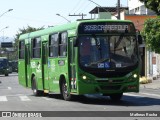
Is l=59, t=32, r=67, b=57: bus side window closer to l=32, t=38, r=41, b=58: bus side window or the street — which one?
the street

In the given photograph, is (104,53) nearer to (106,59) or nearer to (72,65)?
(106,59)

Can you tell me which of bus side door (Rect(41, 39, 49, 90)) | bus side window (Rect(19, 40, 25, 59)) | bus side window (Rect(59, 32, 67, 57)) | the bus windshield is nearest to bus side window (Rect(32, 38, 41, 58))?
bus side door (Rect(41, 39, 49, 90))

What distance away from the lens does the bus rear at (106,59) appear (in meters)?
19.3

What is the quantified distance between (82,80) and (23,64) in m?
9.63

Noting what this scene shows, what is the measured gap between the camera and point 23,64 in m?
28.4

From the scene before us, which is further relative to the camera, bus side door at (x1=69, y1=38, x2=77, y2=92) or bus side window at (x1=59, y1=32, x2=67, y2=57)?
bus side window at (x1=59, y1=32, x2=67, y2=57)

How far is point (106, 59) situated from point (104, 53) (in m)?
0.23

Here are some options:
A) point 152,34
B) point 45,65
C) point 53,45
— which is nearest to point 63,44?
point 53,45

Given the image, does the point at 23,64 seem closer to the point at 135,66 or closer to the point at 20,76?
the point at 20,76

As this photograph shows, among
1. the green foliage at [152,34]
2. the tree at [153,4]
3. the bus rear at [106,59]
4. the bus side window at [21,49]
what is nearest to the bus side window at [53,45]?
the bus rear at [106,59]

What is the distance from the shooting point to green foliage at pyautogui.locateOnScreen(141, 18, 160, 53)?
3671 cm

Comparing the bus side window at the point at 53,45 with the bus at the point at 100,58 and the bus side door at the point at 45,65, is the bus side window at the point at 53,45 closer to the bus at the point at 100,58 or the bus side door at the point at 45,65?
the bus side door at the point at 45,65

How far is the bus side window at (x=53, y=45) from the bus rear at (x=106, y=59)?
2.52 meters

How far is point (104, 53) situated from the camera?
63.6ft
